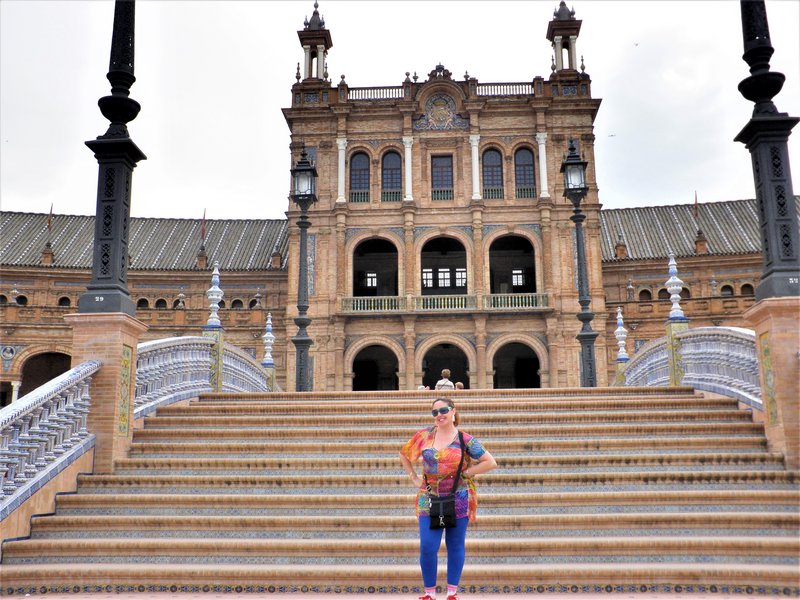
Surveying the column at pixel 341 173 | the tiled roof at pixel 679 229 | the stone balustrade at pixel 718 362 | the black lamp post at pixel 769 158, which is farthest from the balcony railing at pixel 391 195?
the black lamp post at pixel 769 158

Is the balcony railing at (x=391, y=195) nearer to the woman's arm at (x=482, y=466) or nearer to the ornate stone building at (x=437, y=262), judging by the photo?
the ornate stone building at (x=437, y=262)

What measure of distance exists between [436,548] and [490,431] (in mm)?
4002

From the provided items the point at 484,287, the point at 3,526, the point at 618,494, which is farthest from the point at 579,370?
the point at 3,526

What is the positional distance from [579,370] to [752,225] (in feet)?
56.7

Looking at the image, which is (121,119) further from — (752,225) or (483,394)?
(752,225)

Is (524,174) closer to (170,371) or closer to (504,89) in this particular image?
(504,89)

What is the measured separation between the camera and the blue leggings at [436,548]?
4766 mm

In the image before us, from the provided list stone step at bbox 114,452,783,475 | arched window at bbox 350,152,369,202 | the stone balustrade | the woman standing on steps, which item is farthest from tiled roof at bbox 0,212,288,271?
the woman standing on steps

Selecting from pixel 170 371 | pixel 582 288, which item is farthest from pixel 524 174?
pixel 170 371

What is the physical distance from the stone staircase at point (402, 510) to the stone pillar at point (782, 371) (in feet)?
1.03

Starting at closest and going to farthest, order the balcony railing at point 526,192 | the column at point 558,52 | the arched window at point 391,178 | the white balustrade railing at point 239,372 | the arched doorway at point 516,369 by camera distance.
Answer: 1. the white balustrade railing at point 239,372
2. the balcony railing at point 526,192
3. the arched window at point 391,178
4. the column at point 558,52
5. the arched doorway at point 516,369

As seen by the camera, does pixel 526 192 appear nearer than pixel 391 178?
Yes

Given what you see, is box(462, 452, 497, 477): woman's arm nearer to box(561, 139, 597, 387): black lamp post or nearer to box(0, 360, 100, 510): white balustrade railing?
box(0, 360, 100, 510): white balustrade railing

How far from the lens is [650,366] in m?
13.7
